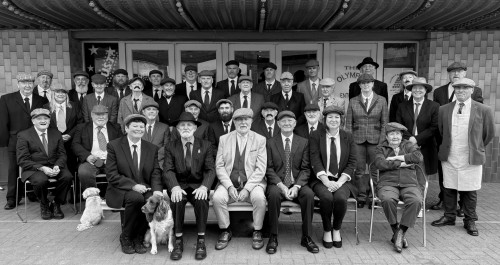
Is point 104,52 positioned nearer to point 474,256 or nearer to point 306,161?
point 306,161

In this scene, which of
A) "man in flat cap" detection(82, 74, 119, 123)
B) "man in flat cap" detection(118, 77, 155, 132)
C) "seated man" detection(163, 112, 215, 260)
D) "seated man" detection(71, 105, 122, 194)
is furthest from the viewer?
"man in flat cap" detection(82, 74, 119, 123)

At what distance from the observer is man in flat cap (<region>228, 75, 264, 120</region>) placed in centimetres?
560

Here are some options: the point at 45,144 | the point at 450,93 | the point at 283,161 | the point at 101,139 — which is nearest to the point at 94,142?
the point at 101,139

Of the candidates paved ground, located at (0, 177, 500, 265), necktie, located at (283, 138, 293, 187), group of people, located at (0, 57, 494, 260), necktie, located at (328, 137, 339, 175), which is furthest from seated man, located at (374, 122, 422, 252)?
necktie, located at (283, 138, 293, 187)

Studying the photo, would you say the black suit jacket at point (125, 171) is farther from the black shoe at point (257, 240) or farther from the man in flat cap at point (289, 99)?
the man in flat cap at point (289, 99)

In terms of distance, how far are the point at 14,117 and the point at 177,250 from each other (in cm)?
356

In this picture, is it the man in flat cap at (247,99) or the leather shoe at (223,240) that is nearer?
the leather shoe at (223,240)

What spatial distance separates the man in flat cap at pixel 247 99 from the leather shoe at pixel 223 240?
1.84 m

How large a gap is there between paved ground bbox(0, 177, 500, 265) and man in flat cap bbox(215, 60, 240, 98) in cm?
207

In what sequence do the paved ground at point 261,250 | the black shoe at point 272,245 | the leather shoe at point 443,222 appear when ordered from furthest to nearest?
the leather shoe at point 443,222
the black shoe at point 272,245
the paved ground at point 261,250

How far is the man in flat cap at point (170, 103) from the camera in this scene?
5.81 meters

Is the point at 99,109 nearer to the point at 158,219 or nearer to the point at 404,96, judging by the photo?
the point at 158,219

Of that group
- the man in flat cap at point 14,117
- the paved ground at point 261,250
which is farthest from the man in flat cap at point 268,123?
the man in flat cap at point 14,117

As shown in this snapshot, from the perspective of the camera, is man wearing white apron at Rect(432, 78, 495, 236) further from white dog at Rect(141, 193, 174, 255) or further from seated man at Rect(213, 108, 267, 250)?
white dog at Rect(141, 193, 174, 255)
